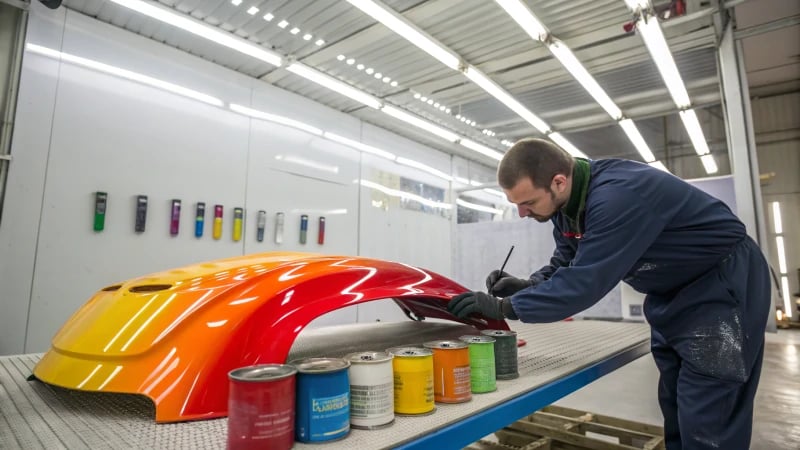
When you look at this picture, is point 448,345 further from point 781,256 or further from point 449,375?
point 781,256

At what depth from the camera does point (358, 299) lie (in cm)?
111

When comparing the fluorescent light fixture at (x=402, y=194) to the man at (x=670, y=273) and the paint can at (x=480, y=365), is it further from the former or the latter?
the paint can at (x=480, y=365)

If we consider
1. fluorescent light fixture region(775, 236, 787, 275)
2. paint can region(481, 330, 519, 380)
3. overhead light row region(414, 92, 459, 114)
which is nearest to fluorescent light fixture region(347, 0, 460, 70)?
overhead light row region(414, 92, 459, 114)

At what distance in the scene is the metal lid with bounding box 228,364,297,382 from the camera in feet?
2.21

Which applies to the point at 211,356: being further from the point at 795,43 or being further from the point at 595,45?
the point at 795,43

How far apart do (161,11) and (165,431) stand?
3.01m

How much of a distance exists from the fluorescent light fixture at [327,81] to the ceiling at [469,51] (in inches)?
5.3

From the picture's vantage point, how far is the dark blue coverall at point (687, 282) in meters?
1.18

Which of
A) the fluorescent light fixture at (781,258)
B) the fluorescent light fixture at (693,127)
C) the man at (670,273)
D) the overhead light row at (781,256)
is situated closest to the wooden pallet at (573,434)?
the man at (670,273)

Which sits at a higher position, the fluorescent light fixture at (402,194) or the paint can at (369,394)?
the fluorescent light fixture at (402,194)

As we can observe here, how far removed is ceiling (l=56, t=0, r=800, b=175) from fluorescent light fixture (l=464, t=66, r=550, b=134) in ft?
0.42

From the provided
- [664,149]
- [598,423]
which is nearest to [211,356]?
[598,423]

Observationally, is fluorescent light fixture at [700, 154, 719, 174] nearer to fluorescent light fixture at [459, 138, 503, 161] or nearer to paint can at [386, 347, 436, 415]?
fluorescent light fixture at [459, 138, 503, 161]

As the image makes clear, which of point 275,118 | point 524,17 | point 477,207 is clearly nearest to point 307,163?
point 275,118
